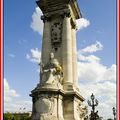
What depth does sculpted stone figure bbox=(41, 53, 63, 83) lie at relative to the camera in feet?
67.7

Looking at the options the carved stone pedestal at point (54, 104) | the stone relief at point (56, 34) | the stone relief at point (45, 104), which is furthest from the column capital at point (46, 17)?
the stone relief at point (45, 104)

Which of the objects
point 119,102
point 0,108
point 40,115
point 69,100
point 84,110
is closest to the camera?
point 0,108

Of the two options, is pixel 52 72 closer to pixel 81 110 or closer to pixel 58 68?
pixel 58 68

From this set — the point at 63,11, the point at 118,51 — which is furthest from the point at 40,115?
the point at 118,51

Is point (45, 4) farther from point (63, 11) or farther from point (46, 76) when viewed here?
point (46, 76)

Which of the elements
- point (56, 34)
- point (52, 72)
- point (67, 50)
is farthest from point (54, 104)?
point (56, 34)

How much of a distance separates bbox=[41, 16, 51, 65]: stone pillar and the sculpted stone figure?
1.11 meters

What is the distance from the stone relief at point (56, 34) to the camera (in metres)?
23.1

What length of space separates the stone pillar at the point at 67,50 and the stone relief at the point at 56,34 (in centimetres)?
59

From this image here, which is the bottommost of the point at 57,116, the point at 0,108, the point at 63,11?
the point at 57,116

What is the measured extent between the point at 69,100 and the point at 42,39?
264 inches

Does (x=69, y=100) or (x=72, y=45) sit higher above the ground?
(x=72, y=45)

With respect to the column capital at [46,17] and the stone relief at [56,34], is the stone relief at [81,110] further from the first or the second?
the column capital at [46,17]

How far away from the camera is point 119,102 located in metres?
8.98
